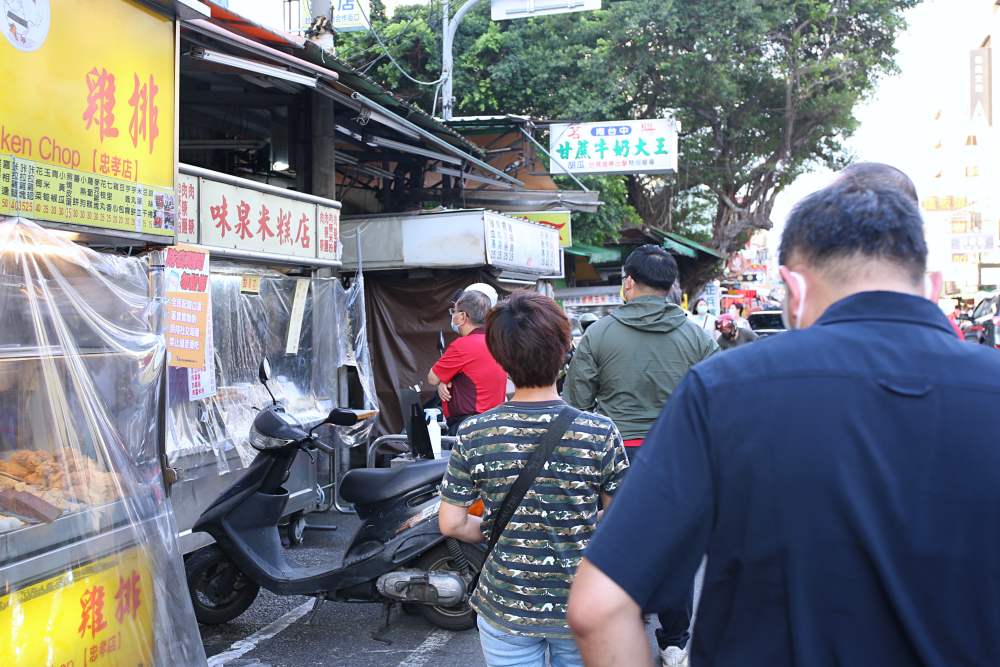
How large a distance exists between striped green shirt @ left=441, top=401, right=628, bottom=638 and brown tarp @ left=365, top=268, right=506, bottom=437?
7358 mm

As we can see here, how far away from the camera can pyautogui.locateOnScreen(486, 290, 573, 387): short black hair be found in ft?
9.72

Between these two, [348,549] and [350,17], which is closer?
[348,549]

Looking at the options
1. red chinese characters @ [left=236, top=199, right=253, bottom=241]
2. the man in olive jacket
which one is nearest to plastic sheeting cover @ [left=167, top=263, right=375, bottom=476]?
red chinese characters @ [left=236, top=199, right=253, bottom=241]

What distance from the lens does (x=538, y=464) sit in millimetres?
2801

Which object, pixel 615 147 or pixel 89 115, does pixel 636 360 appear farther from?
pixel 615 147

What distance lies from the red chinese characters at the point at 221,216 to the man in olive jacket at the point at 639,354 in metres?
3.28

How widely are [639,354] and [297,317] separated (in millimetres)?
4142

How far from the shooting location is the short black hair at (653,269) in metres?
4.61

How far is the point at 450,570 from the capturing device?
5.39 meters

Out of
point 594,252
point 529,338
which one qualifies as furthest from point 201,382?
point 594,252

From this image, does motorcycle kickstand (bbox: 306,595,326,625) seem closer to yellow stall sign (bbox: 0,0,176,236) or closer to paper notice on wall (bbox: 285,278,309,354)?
yellow stall sign (bbox: 0,0,176,236)

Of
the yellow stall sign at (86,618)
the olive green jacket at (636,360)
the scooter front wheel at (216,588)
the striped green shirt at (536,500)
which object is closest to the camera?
the striped green shirt at (536,500)

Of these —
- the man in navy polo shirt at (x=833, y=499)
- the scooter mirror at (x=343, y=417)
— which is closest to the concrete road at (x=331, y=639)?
the scooter mirror at (x=343, y=417)

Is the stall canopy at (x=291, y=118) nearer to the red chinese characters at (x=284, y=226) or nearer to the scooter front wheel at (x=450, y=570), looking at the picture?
the red chinese characters at (x=284, y=226)
